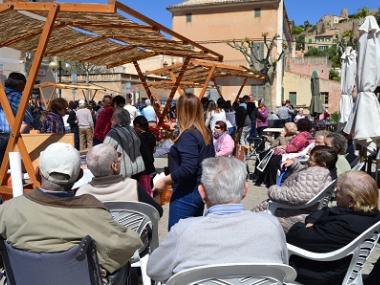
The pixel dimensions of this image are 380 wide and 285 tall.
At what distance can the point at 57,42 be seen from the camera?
6.53 metres

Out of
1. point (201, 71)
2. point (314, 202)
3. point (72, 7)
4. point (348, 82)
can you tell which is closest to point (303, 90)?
point (201, 71)

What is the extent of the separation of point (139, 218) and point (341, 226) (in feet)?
4.28

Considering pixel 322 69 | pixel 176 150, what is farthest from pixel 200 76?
pixel 322 69

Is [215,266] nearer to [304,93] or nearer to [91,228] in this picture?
[91,228]

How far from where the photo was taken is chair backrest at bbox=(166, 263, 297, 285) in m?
2.01

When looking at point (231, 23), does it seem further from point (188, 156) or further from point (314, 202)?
point (188, 156)

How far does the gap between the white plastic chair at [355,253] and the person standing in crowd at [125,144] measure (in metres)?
2.41

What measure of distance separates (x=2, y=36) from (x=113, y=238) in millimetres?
4120

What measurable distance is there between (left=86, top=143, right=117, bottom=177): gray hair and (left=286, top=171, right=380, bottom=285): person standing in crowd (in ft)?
4.55

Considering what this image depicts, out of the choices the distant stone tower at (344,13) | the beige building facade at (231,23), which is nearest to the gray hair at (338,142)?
the beige building facade at (231,23)

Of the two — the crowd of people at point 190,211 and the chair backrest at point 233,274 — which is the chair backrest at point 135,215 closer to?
the crowd of people at point 190,211

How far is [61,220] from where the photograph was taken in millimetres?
2357

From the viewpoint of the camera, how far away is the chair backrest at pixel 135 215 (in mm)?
3178

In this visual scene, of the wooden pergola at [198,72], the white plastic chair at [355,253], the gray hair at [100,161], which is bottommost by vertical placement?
the white plastic chair at [355,253]
